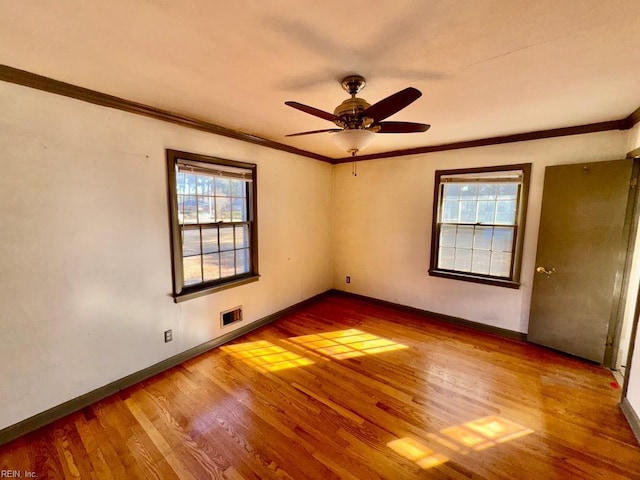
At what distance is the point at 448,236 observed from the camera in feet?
11.8

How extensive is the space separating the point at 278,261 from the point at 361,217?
1.56m

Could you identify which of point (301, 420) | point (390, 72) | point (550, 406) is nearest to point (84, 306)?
point (301, 420)

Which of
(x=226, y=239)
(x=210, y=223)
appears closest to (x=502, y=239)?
(x=226, y=239)

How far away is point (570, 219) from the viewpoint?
2.70 meters

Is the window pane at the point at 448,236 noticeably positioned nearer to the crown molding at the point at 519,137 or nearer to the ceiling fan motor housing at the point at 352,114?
the crown molding at the point at 519,137

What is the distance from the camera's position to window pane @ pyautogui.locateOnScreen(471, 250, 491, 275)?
3.33 meters

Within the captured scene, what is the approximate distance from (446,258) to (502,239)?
69 cm

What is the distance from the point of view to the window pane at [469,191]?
11.0 ft

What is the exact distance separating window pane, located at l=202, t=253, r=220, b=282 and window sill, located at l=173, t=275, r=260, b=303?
0.37ft

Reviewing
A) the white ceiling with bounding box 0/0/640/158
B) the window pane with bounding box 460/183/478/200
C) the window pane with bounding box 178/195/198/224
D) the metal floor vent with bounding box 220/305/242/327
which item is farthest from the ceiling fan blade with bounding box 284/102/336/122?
the window pane with bounding box 460/183/478/200

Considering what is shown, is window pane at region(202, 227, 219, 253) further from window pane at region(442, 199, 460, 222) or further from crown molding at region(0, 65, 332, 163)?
window pane at region(442, 199, 460, 222)

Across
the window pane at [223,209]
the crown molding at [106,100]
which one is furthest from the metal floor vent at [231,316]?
the crown molding at [106,100]

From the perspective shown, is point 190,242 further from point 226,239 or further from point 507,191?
point 507,191

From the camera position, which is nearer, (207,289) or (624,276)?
(624,276)
